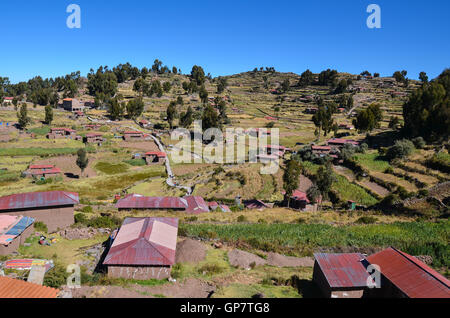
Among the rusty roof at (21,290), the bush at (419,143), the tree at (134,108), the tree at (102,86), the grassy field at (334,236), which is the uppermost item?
the tree at (102,86)

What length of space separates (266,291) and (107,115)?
116810 mm

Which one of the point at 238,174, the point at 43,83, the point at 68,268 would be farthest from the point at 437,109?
the point at 43,83

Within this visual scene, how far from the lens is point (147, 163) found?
72.4m

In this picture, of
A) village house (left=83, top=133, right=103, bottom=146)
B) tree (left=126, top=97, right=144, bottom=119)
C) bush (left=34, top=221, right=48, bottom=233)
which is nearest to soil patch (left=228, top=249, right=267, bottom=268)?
bush (left=34, top=221, right=48, bottom=233)

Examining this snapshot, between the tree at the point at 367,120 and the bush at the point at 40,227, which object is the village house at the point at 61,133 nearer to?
the bush at the point at 40,227

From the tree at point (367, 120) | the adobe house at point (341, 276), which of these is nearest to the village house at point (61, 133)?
the tree at point (367, 120)

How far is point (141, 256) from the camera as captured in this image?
61.9 feet

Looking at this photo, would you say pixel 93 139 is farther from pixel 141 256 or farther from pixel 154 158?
pixel 141 256

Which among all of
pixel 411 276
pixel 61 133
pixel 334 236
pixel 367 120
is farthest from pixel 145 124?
pixel 411 276

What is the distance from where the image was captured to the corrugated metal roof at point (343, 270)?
52.3 ft

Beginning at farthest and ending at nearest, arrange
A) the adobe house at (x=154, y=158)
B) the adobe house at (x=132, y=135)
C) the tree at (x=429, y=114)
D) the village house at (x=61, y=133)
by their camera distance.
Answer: the adobe house at (x=132, y=135) → the village house at (x=61, y=133) → the adobe house at (x=154, y=158) → the tree at (x=429, y=114)

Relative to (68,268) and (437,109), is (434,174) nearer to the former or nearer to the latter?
(437,109)

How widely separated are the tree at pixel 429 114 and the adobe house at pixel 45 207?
209ft
